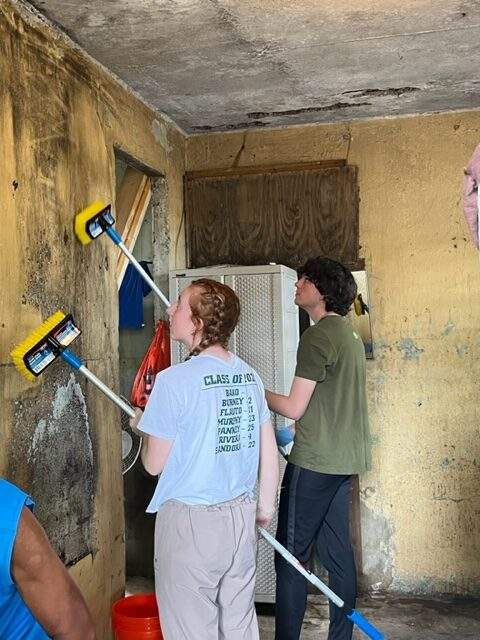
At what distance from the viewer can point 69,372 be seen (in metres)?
2.59

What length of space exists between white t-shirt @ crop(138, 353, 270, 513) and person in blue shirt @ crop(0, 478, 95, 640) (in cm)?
86

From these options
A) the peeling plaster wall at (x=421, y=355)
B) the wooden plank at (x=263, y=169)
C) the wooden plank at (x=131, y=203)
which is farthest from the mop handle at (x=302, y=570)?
the wooden plank at (x=263, y=169)

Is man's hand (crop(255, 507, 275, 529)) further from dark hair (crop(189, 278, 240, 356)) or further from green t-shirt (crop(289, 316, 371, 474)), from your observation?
dark hair (crop(189, 278, 240, 356))

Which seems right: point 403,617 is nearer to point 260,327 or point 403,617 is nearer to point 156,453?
point 260,327

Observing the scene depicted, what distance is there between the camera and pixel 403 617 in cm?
345

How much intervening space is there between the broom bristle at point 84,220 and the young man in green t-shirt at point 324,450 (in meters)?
0.92

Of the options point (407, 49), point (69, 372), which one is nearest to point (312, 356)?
point (69, 372)

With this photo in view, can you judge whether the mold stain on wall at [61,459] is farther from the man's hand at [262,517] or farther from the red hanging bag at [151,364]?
the man's hand at [262,517]

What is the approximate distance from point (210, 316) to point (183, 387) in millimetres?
249

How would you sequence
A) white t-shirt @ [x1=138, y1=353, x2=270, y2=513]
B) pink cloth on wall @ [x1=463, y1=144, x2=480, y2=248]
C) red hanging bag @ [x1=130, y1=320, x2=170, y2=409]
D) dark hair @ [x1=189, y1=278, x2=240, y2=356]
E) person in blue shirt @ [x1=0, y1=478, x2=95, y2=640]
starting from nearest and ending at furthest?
person in blue shirt @ [x1=0, y1=478, x2=95, y2=640] → pink cloth on wall @ [x1=463, y1=144, x2=480, y2=248] → white t-shirt @ [x1=138, y1=353, x2=270, y2=513] → dark hair @ [x1=189, y1=278, x2=240, y2=356] → red hanging bag @ [x1=130, y1=320, x2=170, y2=409]

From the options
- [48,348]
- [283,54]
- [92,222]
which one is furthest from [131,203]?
[48,348]

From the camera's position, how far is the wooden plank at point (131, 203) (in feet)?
11.5

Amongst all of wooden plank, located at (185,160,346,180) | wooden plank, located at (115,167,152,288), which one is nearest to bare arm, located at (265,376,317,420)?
wooden plank, located at (115,167,152,288)

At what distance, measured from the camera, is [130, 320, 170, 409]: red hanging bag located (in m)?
3.23
